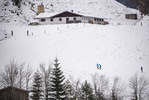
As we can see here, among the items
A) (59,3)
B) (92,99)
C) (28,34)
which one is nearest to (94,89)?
(92,99)

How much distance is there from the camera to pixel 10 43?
45375 mm

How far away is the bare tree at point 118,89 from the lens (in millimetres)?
28359

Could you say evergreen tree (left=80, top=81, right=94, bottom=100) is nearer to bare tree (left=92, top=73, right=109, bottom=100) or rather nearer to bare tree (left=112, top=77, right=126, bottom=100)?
bare tree (left=92, top=73, right=109, bottom=100)

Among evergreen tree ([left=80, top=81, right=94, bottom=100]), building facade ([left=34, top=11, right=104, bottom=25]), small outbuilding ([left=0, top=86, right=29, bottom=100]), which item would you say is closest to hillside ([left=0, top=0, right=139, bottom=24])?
building facade ([left=34, top=11, right=104, bottom=25])

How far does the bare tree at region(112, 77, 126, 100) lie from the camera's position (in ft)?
93.0

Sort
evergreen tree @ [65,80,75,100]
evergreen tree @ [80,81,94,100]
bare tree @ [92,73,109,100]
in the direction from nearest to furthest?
evergreen tree @ [80,81,94,100]
evergreen tree @ [65,80,75,100]
bare tree @ [92,73,109,100]

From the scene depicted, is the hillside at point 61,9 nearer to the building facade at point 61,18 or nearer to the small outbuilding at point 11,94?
the building facade at point 61,18

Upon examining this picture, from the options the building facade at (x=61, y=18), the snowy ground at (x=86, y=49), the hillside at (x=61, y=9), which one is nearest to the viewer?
the snowy ground at (x=86, y=49)

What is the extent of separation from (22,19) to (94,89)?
4740 centimetres

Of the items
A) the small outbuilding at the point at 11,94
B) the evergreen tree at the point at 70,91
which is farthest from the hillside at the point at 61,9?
the small outbuilding at the point at 11,94

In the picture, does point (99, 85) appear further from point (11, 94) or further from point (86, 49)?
point (86, 49)

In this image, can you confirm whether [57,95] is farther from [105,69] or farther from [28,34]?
[28,34]

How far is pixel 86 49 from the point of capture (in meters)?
42.1

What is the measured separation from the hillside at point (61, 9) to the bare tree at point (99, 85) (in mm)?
42069
